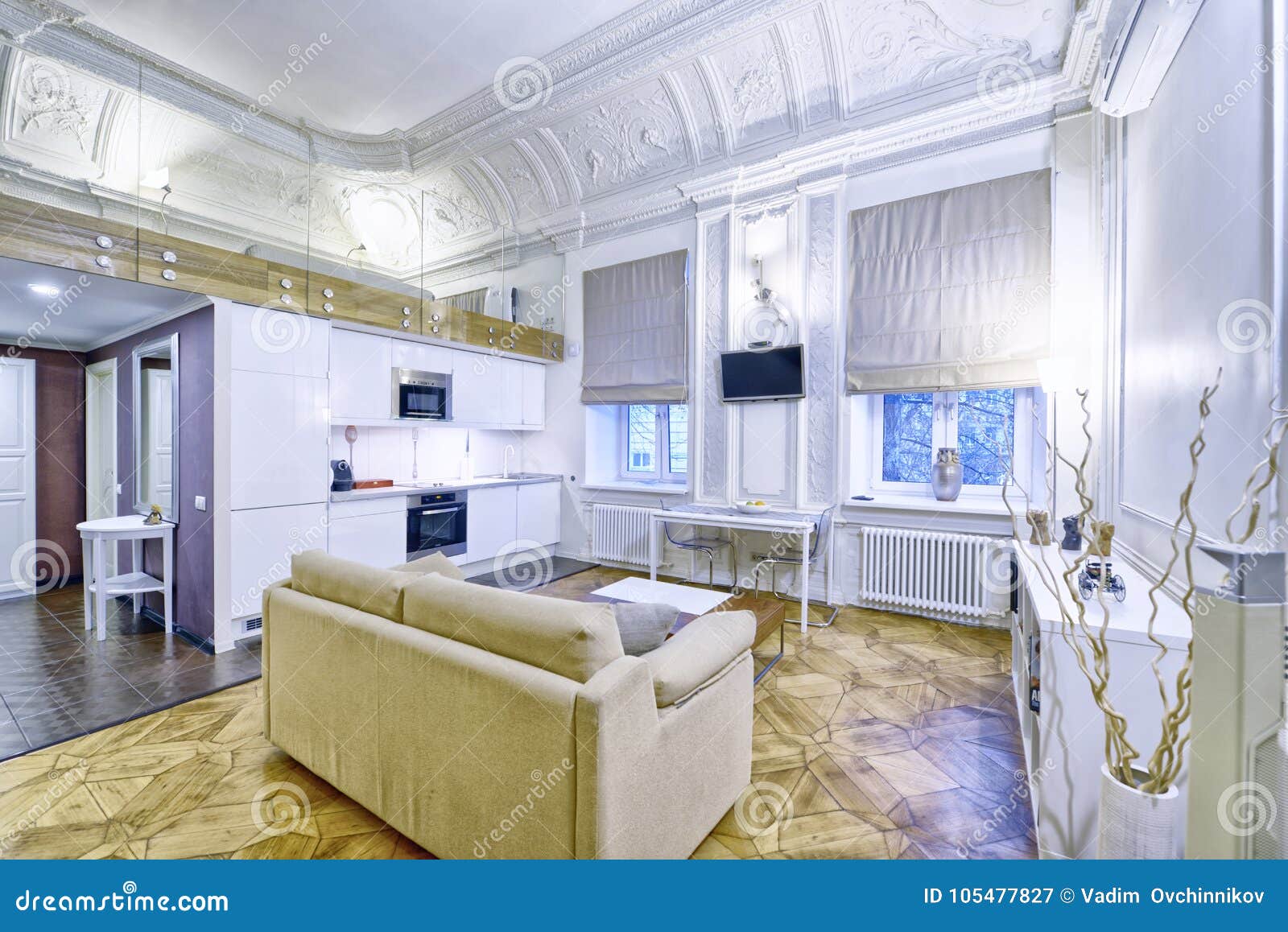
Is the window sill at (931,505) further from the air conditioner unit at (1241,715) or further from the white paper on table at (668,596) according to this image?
the air conditioner unit at (1241,715)

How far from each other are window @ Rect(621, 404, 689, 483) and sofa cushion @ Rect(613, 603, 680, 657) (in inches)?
131

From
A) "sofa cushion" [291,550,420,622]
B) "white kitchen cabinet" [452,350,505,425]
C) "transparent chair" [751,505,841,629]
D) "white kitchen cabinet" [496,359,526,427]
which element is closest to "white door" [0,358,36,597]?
"white kitchen cabinet" [452,350,505,425]

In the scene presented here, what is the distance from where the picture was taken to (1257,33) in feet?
4.84

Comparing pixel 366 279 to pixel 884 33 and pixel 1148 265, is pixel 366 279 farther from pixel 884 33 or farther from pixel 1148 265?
pixel 1148 265

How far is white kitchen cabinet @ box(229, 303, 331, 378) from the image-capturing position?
3.25 metres

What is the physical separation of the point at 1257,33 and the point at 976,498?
297cm

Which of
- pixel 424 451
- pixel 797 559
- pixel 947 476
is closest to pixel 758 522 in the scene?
pixel 797 559

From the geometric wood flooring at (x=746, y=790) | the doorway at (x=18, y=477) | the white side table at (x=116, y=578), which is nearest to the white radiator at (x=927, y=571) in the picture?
the geometric wood flooring at (x=746, y=790)

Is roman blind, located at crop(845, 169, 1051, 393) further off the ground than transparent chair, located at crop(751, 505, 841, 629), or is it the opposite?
roman blind, located at crop(845, 169, 1051, 393)

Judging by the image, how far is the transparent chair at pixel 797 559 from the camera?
393 cm

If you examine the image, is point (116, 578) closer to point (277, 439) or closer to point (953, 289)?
point (277, 439)

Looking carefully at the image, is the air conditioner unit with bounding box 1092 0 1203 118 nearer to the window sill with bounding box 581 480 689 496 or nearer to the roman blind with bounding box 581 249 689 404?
the roman blind with bounding box 581 249 689 404

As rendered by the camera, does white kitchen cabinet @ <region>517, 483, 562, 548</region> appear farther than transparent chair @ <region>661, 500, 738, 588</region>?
Yes

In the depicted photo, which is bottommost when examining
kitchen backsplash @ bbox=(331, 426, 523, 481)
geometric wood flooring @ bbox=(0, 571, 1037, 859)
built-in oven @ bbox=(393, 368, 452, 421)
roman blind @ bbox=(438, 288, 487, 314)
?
geometric wood flooring @ bbox=(0, 571, 1037, 859)
